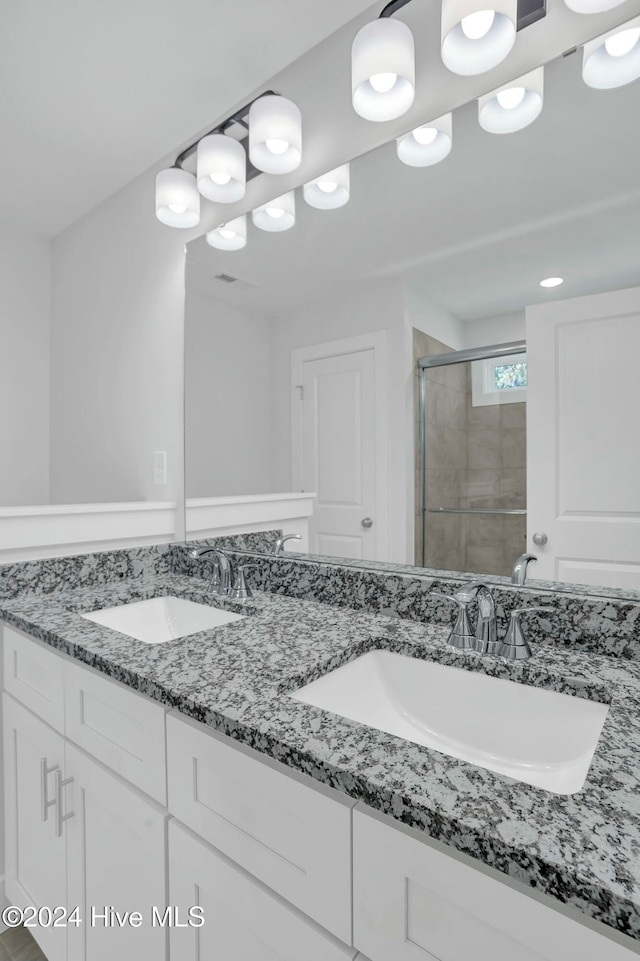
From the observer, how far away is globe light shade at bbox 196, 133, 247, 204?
1.60 meters

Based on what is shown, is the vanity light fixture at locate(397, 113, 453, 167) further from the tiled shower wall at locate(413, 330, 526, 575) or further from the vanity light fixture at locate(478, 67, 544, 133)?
the tiled shower wall at locate(413, 330, 526, 575)

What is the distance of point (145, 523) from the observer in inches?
71.5

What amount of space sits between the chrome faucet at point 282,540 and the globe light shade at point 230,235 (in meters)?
0.96

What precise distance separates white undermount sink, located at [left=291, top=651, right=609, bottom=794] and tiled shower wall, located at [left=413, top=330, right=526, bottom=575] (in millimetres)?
290

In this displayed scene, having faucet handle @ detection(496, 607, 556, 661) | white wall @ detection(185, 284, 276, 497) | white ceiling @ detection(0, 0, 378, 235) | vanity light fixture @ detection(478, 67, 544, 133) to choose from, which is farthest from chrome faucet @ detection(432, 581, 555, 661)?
white ceiling @ detection(0, 0, 378, 235)

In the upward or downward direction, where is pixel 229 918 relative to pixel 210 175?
downward

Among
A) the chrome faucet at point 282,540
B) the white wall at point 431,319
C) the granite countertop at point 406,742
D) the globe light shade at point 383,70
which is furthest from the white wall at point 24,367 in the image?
the white wall at point 431,319

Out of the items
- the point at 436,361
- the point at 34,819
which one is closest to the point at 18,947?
the point at 34,819

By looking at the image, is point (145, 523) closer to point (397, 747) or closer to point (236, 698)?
point (236, 698)

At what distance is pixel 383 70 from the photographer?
3.89ft

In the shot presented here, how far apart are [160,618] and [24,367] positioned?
1.65 meters

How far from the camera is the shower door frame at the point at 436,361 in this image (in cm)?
108

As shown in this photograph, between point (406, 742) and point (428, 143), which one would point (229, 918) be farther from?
point (428, 143)

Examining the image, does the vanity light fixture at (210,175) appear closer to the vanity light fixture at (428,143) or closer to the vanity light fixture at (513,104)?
the vanity light fixture at (428,143)
